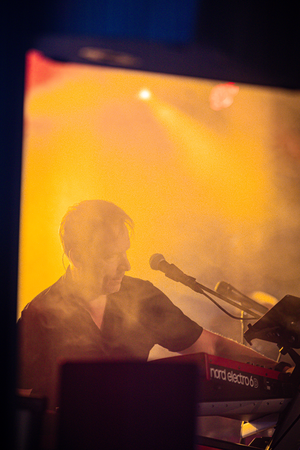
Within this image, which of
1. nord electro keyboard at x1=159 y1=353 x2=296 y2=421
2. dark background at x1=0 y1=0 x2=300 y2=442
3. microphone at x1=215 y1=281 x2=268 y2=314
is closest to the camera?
dark background at x1=0 y1=0 x2=300 y2=442

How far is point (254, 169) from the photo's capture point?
196 cm

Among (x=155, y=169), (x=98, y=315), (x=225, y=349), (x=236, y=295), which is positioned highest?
(x=155, y=169)

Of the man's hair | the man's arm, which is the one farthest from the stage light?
the man's arm

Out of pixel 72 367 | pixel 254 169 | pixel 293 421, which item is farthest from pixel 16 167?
pixel 293 421

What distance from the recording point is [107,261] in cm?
187

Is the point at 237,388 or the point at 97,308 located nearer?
the point at 237,388

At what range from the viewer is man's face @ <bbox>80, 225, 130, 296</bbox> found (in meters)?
1.85

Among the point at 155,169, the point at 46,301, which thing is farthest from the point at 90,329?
the point at 155,169

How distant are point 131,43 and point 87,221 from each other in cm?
84

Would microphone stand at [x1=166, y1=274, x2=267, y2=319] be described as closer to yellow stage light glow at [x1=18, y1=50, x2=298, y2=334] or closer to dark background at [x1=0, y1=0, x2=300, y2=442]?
yellow stage light glow at [x1=18, y1=50, x2=298, y2=334]

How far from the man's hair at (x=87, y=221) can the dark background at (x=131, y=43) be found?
1.86ft

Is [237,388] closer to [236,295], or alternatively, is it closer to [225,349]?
[225,349]

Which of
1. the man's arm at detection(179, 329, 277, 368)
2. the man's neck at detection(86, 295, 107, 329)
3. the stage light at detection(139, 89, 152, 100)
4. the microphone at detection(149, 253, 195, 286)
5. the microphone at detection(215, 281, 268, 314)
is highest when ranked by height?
the stage light at detection(139, 89, 152, 100)

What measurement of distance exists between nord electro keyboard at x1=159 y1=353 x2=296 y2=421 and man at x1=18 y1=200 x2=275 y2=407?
0.30 feet
